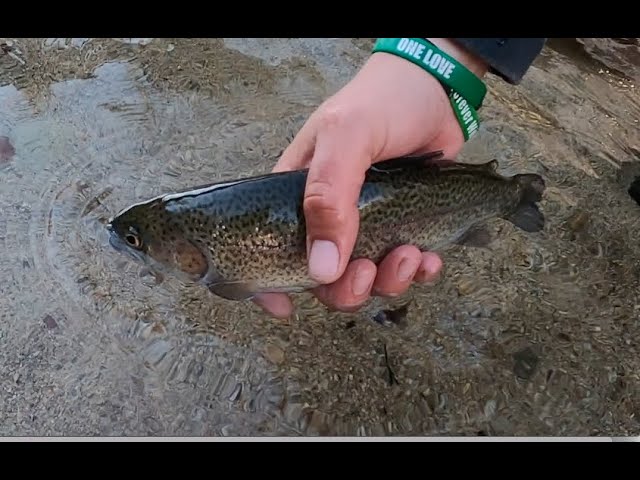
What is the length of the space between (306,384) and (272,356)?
0.24ft

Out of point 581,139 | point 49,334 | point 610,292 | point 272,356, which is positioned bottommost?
point 49,334

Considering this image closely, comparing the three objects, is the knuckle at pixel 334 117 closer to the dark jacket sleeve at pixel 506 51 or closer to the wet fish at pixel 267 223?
the wet fish at pixel 267 223

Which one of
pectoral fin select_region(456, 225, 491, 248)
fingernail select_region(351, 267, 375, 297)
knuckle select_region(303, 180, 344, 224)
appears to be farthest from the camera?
pectoral fin select_region(456, 225, 491, 248)

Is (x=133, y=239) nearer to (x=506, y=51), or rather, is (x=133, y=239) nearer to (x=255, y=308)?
(x=255, y=308)

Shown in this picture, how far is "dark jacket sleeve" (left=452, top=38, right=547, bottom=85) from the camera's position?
3.33ft

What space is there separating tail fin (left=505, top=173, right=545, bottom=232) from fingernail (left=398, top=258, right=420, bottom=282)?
20 cm

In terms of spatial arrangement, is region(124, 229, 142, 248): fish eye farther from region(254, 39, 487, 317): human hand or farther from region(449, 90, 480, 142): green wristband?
region(449, 90, 480, 142): green wristband

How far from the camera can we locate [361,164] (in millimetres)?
898

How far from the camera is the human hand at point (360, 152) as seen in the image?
0.86 metres

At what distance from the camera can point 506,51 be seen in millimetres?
1022

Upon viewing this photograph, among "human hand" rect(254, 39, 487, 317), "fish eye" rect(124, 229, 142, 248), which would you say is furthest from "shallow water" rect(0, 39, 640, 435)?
"fish eye" rect(124, 229, 142, 248)

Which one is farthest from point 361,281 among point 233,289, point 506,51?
point 506,51
